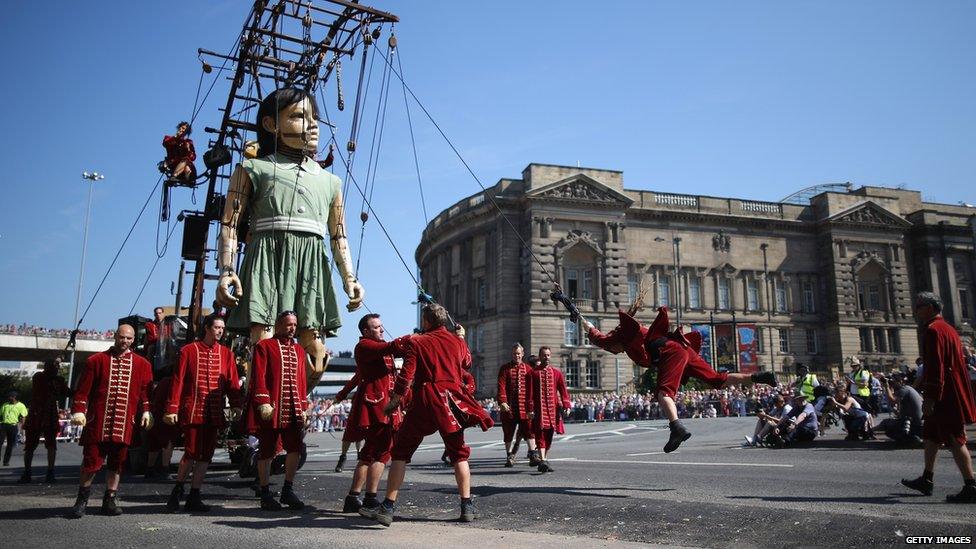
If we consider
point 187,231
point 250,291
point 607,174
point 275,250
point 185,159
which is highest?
point 607,174

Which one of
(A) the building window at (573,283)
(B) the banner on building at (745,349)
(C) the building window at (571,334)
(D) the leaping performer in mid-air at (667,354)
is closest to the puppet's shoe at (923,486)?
(D) the leaping performer in mid-air at (667,354)

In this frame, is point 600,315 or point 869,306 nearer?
point 600,315

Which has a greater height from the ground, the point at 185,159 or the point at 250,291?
the point at 185,159

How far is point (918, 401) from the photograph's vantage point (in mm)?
12547

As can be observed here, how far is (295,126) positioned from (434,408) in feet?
13.4

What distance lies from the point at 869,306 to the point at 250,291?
67709mm

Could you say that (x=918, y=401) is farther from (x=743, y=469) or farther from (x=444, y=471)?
(x=444, y=471)

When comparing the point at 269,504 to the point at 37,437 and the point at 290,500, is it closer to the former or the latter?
the point at 290,500

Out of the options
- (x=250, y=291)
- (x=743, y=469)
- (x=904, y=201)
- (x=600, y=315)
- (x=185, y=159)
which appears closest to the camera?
(x=250, y=291)

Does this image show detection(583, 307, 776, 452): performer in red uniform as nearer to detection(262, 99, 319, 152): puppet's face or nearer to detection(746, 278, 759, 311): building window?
detection(262, 99, 319, 152): puppet's face

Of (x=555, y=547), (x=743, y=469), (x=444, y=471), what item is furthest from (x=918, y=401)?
(x=555, y=547)

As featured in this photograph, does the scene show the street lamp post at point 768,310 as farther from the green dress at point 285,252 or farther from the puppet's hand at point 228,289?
the puppet's hand at point 228,289

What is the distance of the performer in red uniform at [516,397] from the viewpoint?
1145cm

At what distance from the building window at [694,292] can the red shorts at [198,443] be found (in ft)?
184
